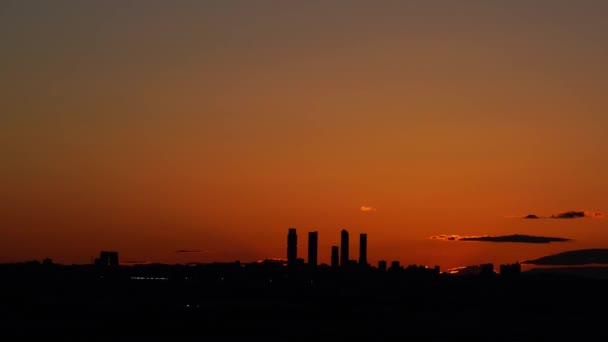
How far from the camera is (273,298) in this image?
403ft

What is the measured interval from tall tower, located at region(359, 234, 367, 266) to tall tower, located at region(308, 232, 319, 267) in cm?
1227

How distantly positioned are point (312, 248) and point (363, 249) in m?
16.5

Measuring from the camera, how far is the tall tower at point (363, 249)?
166 metres

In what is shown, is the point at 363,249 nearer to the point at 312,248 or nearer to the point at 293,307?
the point at 312,248

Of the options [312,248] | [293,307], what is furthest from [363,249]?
[293,307]

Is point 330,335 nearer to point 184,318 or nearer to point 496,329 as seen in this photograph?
point 184,318

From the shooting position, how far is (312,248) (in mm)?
154875

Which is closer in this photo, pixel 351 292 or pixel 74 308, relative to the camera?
pixel 74 308

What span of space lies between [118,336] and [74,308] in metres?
14.9

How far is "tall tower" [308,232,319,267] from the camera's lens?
500ft

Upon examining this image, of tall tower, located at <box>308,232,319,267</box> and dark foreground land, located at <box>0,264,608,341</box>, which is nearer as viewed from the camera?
dark foreground land, located at <box>0,264,608,341</box>

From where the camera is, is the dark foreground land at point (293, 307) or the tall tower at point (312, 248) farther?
the tall tower at point (312, 248)

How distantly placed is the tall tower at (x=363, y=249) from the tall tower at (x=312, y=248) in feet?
40.3

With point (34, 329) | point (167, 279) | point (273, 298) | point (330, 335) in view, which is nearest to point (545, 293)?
point (273, 298)
